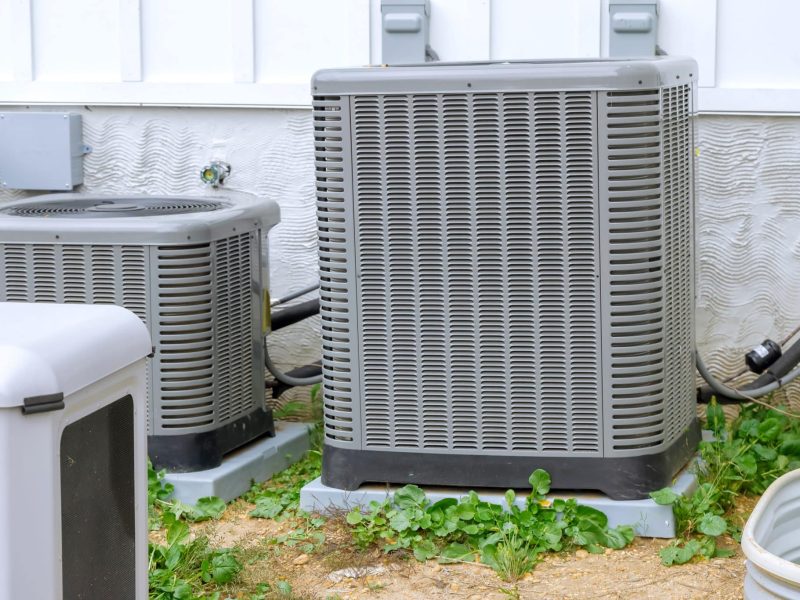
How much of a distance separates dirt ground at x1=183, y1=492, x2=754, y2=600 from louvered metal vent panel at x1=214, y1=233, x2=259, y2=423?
24.3 inches

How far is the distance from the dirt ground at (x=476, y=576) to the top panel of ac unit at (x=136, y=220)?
96cm

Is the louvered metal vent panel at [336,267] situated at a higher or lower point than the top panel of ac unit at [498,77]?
lower

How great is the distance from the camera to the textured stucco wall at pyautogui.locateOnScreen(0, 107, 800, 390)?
4.68 meters

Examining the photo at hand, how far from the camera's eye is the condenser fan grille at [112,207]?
4.14m

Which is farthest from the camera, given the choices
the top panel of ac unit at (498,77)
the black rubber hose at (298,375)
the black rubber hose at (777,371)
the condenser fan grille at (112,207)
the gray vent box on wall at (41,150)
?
the gray vent box on wall at (41,150)

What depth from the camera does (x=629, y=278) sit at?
3557 millimetres

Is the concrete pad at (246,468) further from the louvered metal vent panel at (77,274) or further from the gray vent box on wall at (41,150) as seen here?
the gray vent box on wall at (41,150)

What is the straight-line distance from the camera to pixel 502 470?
372cm

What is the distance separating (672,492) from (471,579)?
2.15 ft

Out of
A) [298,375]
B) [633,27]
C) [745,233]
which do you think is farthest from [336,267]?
[745,233]

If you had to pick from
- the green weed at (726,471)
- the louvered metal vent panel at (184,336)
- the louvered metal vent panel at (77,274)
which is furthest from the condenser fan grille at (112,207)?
the green weed at (726,471)

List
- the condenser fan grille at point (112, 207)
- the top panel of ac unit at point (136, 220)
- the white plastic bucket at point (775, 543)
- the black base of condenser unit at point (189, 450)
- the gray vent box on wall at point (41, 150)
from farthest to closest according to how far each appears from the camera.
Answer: the gray vent box on wall at point (41, 150), the condenser fan grille at point (112, 207), the black base of condenser unit at point (189, 450), the top panel of ac unit at point (136, 220), the white plastic bucket at point (775, 543)

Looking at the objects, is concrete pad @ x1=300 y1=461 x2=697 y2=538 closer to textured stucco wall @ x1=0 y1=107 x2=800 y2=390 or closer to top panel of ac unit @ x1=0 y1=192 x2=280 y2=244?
top panel of ac unit @ x1=0 y1=192 x2=280 y2=244

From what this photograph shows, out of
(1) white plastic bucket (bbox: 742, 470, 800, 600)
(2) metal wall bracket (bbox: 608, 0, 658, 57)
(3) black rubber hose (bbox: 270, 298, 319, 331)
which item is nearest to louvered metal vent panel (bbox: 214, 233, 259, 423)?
(3) black rubber hose (bbox: 270, 298, 319, 331)
